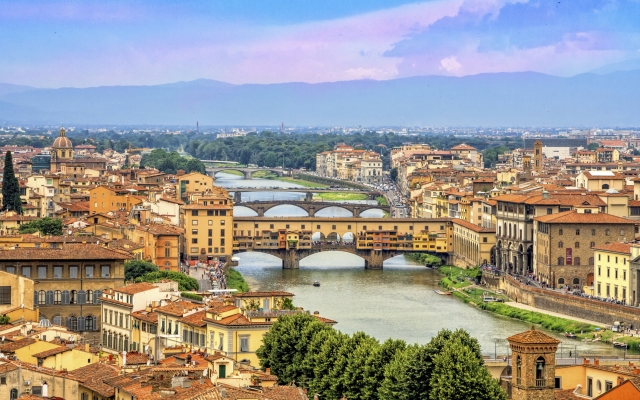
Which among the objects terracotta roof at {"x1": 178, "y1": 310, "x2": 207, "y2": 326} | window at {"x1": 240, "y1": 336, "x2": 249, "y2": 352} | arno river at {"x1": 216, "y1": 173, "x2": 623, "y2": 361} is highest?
terracotta roof at {"x1": 178, "y1": 310, "x2": 207, "y2": 326}

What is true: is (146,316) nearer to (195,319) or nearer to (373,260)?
(195,319)

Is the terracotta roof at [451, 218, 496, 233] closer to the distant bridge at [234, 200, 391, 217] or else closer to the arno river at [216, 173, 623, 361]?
the arno river at [216, 173, 623, 361]

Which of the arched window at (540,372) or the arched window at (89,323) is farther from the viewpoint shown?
the arched window at (89,323)

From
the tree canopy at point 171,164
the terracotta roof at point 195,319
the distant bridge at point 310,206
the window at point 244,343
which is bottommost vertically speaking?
the distant bridge at point 310,206

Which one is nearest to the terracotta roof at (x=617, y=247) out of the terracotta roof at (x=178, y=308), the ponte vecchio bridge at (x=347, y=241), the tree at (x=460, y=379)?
the ponte vecchio bridge at (x=347, y=241)

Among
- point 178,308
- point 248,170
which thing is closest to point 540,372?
point 178,308

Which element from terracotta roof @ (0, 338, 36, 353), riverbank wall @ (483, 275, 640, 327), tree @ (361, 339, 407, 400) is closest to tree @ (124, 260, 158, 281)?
riverbank wall @ (483, 275, 640, 327)

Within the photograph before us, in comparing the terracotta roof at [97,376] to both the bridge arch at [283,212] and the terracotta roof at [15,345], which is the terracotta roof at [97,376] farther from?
the bridge arch at [283,212]
